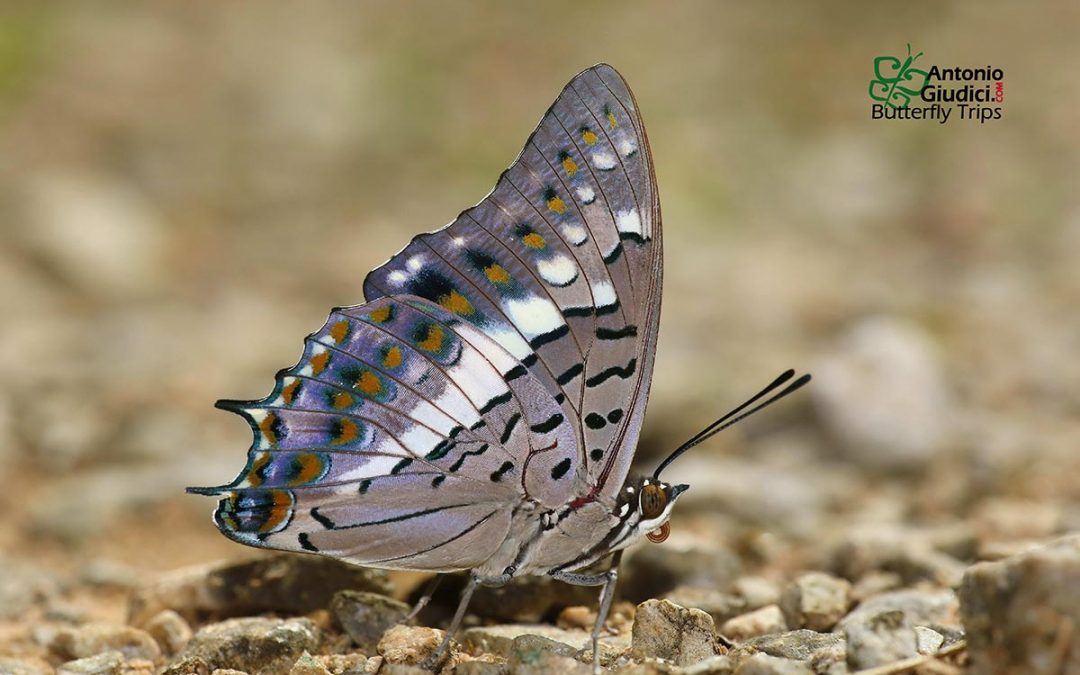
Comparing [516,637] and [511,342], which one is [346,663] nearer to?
[516,637]

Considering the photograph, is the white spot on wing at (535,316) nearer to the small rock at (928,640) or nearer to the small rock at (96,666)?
the small rock at (928,640)

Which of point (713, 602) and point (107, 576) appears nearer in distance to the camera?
point (713, 602)

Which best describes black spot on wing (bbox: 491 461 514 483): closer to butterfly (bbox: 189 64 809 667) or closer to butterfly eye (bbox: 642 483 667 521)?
butterfly (bbox: 189 64 809 667)

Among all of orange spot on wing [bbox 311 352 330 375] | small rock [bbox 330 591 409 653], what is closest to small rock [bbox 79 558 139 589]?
small rock [bbox 330 591 409 653]

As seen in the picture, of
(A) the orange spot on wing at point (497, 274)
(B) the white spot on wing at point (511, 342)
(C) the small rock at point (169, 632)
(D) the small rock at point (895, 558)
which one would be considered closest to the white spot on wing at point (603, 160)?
(A) the orange spot on wing at point (497, 274)

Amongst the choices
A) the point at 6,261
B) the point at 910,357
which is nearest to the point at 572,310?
the point at 910,357

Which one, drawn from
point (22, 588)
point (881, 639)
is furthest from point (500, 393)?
point (22, 588)
